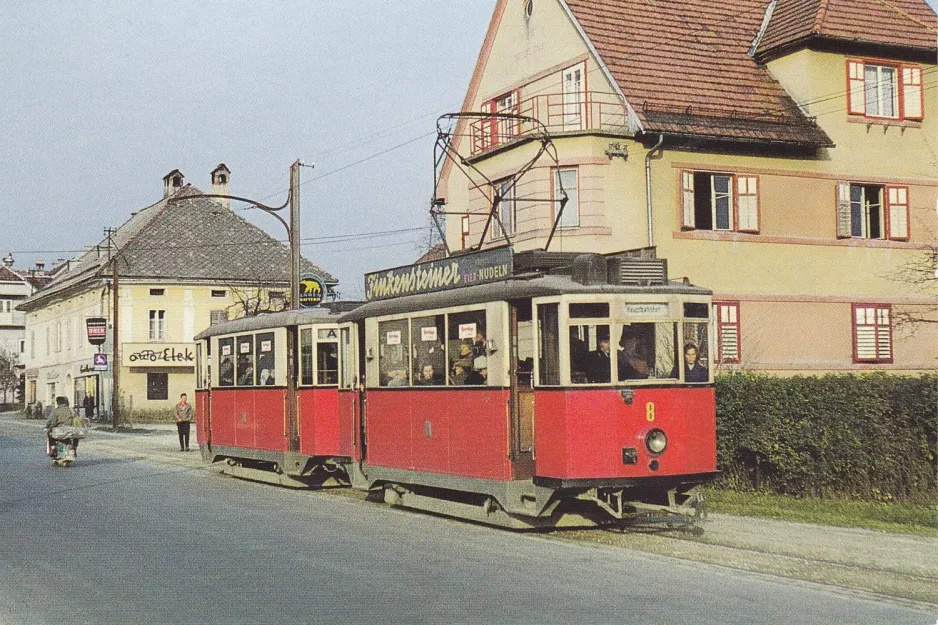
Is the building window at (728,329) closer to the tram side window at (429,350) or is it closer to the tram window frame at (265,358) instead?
the tram window frame at (265,358)

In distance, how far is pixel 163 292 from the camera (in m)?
64.9

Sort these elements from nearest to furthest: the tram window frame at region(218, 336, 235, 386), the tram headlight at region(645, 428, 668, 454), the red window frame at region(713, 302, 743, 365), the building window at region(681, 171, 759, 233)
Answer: the tram headlight at region(645, 428, 668, 454) → the tram window frame at region(218, 336, 235, 386) → the red window frame at region(713, 302, 743, 365) → the building window at region(681, 171, 759, 233)

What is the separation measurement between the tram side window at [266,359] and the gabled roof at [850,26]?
57.3 ft

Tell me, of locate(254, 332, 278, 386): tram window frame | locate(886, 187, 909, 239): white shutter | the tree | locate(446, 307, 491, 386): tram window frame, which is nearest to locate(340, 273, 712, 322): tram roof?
locate(446, 307, 491, 386): tram window frame

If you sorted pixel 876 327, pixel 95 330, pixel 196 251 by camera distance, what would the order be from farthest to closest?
pixel 196 251, pixel 95 330, pixel 876 327

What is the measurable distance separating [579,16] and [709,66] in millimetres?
3786

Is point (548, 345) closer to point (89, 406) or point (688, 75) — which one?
point (688, 75)

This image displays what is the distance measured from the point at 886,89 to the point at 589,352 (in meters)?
22.5

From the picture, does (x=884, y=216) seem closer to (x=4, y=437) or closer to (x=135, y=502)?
(x=135, y=502)

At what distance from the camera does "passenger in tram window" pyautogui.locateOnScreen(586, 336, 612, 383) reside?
13.1 m

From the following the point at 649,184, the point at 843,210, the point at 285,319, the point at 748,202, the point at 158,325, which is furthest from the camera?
the point at 158,325

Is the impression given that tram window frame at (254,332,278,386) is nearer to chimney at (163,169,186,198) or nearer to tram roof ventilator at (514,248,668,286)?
tram roof ventilator at (514,248,668,286)

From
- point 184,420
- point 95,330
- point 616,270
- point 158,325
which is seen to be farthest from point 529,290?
point 158,325

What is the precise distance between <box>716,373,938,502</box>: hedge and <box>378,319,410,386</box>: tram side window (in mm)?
4593
